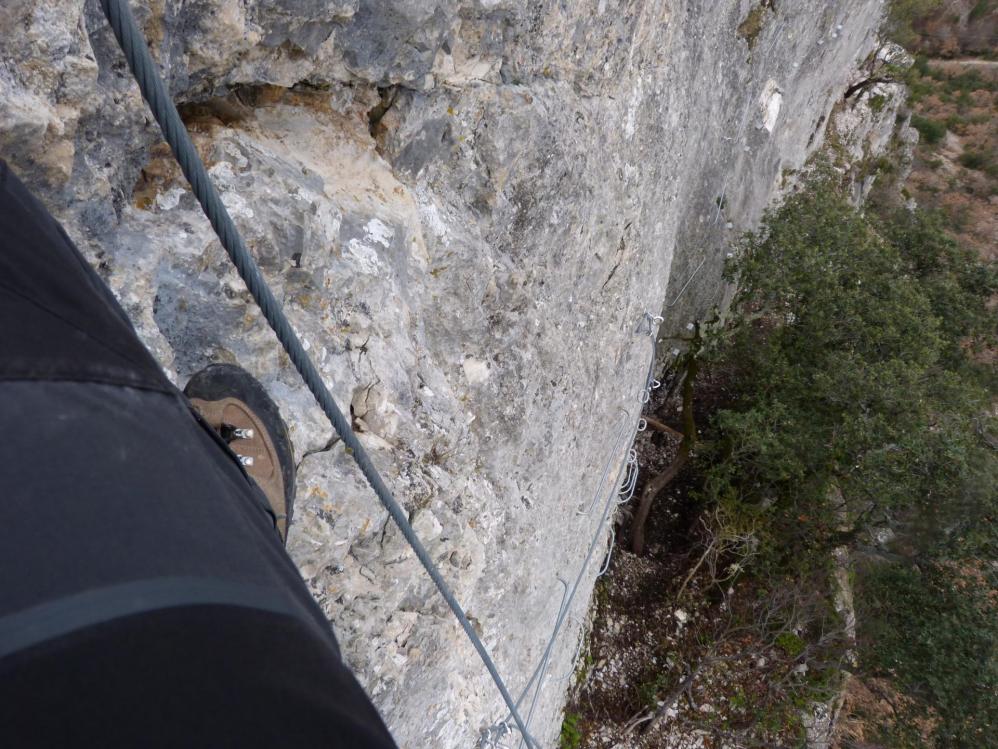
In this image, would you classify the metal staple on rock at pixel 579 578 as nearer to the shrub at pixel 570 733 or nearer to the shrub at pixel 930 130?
the shrub at pixel 570 733

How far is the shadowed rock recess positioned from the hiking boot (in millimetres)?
65

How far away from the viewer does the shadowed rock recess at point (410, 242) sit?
5.17ft

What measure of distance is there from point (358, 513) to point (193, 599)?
143cm

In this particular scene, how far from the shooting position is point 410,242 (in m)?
2.52

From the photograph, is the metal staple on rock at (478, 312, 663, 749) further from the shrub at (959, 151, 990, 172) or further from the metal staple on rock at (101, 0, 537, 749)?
the shrub at (959, 151, 990, 172)

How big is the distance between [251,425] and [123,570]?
1.17 m

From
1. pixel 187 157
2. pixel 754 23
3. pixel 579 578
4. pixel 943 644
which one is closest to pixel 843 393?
pixel 943 644

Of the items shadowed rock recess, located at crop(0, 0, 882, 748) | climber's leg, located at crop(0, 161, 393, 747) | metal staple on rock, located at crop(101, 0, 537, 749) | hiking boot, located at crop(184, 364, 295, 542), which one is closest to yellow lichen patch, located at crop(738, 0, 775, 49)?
shadowed rock recess, located at crop(0, 0, 882, 748)

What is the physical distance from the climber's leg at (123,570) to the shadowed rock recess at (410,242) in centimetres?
82

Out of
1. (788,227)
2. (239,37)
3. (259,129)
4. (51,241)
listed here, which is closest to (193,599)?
(51,241)

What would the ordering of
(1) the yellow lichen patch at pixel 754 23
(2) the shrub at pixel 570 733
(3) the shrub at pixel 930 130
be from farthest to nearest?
(3) the shrub at pixel 930 130, (1) the yellow lichen patch at pixel 754 23, (2) the shrub at pixel 570 733

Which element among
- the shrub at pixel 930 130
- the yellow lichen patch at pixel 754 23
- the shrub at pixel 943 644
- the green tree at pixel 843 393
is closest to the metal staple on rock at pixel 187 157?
the green tree at pixel 843 393

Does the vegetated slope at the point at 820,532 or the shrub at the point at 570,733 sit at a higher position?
the vegetated slope at the point at 820,532

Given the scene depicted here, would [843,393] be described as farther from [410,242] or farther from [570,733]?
[410,242]
